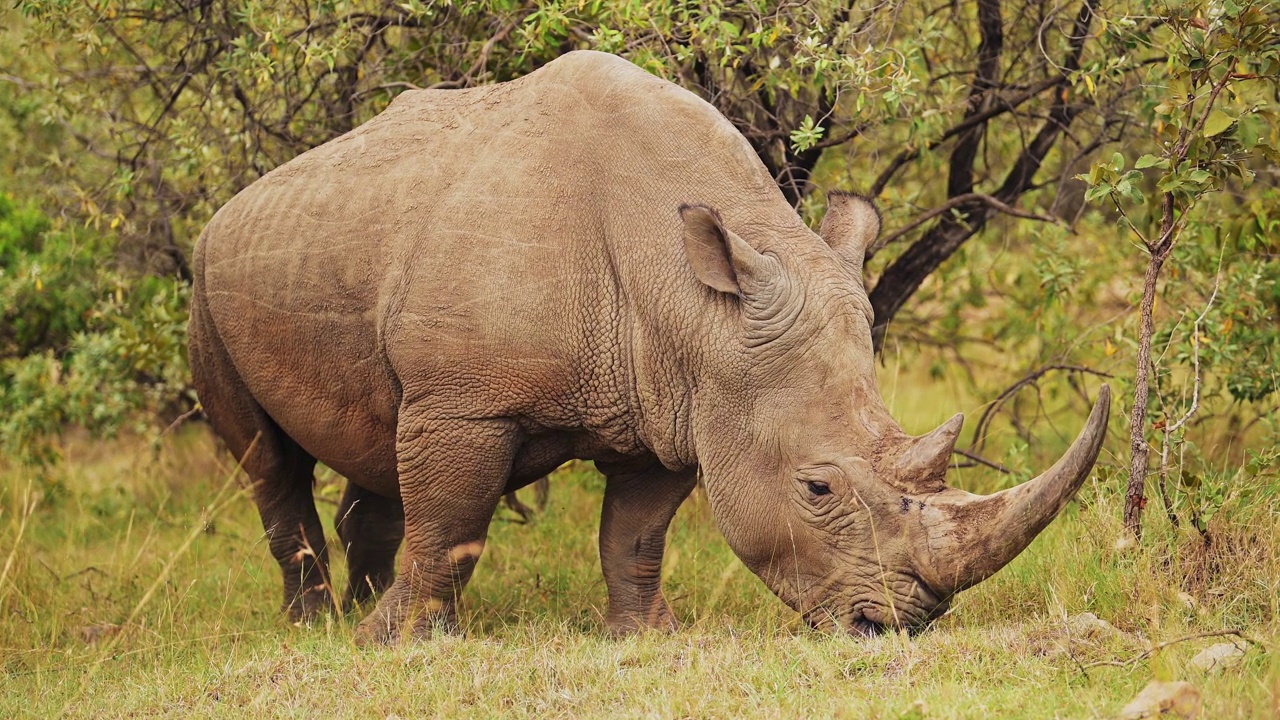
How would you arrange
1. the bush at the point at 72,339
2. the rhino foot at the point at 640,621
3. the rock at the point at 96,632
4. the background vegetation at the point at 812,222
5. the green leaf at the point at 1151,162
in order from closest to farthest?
the background vegetation at the point at 812,222 → the green leaf at the point at 1151,162 → the rhino foot at the point at 640,621 → the rock at the point at 96,632 → the bush at the point at 72,339

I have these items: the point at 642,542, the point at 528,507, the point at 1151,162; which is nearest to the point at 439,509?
the point at 642,542

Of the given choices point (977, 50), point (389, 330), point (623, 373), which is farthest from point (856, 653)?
point (977, 50)

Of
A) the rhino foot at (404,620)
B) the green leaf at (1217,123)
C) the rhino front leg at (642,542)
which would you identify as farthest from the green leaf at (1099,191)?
the rhino foot at (404,620)

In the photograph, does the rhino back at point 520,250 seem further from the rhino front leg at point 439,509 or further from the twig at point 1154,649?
the twig at point 1154,649

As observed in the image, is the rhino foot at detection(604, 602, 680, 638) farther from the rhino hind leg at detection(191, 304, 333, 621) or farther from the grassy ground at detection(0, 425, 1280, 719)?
the rhino hind leg at detection(191, 304, 333, 621)

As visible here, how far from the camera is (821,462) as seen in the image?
5.00 meters

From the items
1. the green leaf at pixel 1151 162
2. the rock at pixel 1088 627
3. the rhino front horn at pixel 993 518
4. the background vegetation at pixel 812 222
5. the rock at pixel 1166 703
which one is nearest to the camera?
the rock at pixel 1166 703

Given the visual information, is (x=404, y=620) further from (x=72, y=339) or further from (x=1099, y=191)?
(x=72, y=339)

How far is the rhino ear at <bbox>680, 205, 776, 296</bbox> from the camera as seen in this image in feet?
16.6

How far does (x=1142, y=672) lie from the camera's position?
14.5 ft

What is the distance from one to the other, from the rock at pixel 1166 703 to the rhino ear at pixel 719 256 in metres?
1.84

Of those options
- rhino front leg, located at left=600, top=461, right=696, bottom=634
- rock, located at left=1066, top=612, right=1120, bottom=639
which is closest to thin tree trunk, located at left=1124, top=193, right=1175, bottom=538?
rock, located at left=1066, top=612, right=1120, bottom=639

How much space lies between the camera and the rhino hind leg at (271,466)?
21.9 feet

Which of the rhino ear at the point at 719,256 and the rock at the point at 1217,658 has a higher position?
the rhino ear at the point at 719,256
